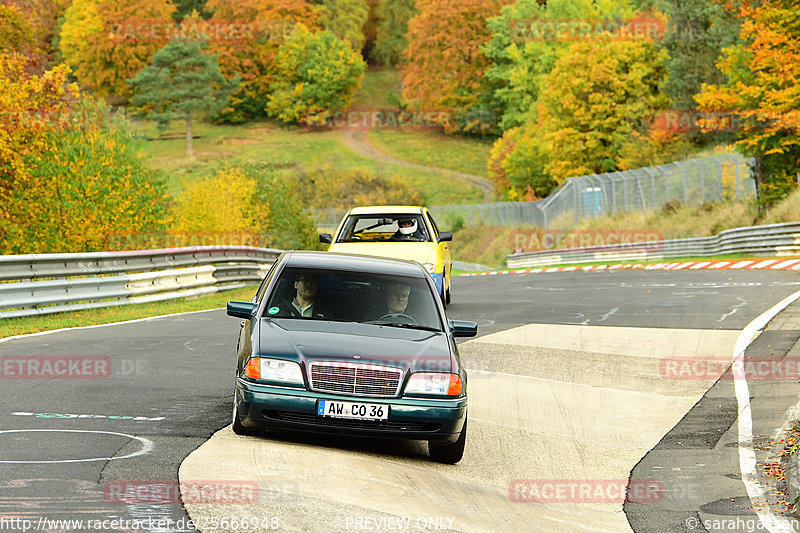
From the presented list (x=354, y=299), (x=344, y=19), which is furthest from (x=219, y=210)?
(x=344, y=19)

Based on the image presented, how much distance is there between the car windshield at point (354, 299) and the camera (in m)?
8.61

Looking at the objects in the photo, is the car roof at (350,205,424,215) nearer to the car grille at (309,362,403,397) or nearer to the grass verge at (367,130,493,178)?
the car grille at (309,362,403,397)

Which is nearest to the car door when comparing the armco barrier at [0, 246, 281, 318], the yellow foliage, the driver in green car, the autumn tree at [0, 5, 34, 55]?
the armco barrier at [0, 246, 281, 318]

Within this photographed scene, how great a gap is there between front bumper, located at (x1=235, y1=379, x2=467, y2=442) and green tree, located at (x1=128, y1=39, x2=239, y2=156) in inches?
4256

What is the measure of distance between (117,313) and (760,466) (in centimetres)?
1334

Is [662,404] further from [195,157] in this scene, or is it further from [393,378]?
[195,157]

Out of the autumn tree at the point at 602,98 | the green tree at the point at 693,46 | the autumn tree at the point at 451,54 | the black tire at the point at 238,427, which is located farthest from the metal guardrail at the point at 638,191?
the autumn tree at the point at 451,54

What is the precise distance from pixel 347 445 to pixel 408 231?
10.5m

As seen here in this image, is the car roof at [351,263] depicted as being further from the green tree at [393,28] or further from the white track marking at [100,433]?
the green tree at [393,28]

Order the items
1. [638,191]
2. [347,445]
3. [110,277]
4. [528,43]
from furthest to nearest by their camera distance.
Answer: [528,43], [638,191], [110,277], [347,445]

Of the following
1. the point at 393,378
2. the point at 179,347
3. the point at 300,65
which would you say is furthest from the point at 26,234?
the point at 300,65

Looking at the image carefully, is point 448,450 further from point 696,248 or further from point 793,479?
point 696,248

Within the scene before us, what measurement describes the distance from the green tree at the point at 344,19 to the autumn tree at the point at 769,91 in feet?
342

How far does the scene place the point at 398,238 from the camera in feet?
60.0
